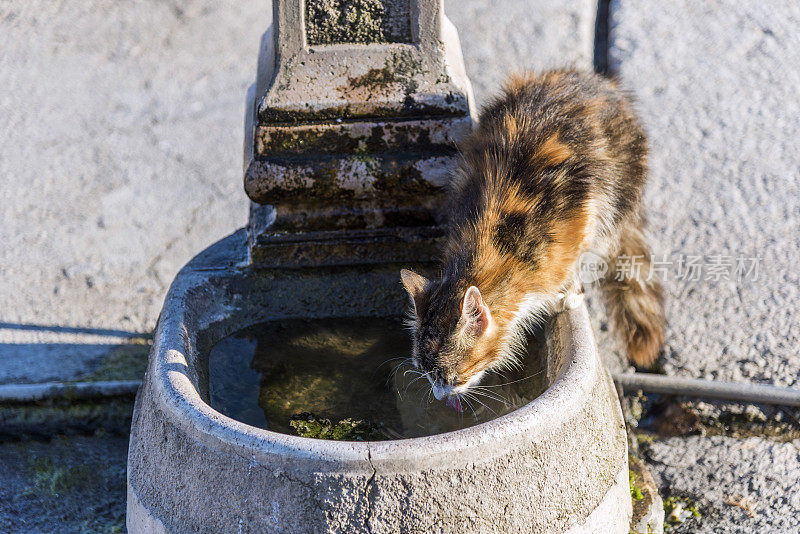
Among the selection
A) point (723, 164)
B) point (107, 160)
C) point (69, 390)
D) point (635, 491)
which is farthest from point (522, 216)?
point (107, 160)

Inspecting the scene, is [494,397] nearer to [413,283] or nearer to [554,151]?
[413,283]

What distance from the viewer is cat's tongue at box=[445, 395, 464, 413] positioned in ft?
8.56

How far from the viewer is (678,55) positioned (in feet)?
16.5

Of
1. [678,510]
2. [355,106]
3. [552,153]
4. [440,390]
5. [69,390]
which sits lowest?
[678,510]

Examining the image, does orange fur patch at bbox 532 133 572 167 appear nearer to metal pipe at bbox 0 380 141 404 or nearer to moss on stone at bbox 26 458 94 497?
metal pipe at bbox 0 380 141 404

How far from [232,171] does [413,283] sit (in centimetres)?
266

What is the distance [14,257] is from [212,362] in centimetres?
205

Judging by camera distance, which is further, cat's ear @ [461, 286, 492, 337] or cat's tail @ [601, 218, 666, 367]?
cat's tail @ [601, 218, 666, 367]

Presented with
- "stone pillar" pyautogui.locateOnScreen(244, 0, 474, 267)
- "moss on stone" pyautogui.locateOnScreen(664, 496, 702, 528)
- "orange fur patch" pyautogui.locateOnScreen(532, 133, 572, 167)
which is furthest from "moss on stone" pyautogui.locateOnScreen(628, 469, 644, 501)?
"stone pillar" pyautogui.locateOnScreen(244, 0, 474, 267)

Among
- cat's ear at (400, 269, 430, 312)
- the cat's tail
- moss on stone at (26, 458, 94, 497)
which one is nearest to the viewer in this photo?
cat's ear at (400, 269, 430, 312)

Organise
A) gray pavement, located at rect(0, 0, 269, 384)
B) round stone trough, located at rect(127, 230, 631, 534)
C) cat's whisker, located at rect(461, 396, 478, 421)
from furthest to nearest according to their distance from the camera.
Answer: gray pavement, located at rect(0, 0, 269, 384) → cat's whisker, located at rect(461, 396, 478, 421) → round stone trough, located at rect(127, 230, 631, 534)

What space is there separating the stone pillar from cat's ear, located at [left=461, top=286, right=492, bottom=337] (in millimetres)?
621

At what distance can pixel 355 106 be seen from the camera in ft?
8.84

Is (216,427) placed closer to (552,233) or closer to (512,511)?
(512,511)
